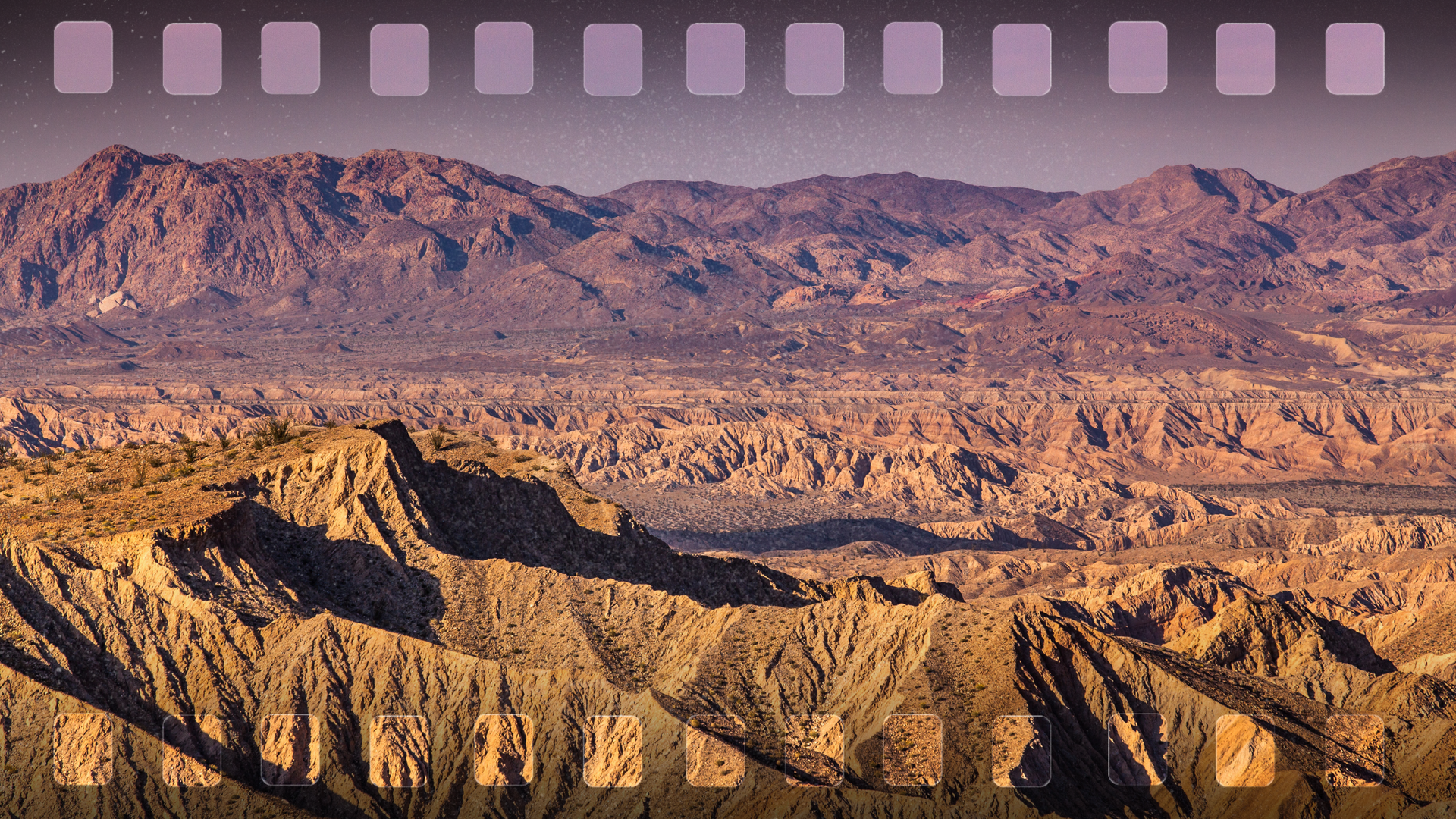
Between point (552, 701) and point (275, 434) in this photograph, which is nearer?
point (552, 701)

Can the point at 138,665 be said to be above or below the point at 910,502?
above

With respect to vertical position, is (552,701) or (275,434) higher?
(275,434)

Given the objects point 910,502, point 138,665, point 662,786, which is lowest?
point 910,502

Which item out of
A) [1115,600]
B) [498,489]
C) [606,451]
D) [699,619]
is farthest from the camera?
[606,451]

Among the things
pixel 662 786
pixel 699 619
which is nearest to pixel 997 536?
pixel 699 619

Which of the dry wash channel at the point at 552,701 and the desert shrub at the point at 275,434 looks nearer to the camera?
the dry wash channel at the point at 552,701

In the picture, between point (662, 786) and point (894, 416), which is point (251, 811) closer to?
point (662, 786)

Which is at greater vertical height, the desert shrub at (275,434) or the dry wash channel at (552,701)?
the desert shrub at (275,434)

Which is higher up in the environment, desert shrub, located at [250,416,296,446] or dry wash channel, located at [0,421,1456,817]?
desert shrub, located at [250,416,296,446]

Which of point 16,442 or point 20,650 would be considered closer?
point 20,650

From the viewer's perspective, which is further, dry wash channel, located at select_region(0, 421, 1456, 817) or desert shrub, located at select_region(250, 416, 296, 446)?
desert shrub, located at select_region(250, 416, 296, 446)

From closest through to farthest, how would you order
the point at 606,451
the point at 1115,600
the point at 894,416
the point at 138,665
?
the point at 138,665 < the point at 1115,600 < the point at 606,451 < the point at 894,416
